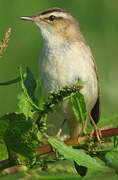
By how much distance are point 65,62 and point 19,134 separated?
1556mm

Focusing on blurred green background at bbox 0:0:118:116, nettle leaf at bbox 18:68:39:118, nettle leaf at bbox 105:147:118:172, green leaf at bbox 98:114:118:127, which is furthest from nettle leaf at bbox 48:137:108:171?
blurred green background at bbox 0:0:118:116

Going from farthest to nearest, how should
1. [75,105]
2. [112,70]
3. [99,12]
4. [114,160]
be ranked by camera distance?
[99,12] < [112,70] < [75,105] < [114,160]

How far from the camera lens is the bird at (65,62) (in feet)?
8.63

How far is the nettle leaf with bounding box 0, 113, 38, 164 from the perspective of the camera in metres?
1.12

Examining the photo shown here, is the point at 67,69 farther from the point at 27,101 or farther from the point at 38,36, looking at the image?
the point at 38,36

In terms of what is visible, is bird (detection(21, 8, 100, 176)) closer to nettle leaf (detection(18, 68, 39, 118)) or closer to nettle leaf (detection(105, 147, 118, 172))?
nettle leaf (detection(18, 68, 39, 118))

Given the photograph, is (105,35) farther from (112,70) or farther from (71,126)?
(71,126)

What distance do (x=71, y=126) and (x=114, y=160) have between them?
Result: 2.18 m

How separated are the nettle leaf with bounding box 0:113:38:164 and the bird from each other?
3.99ft

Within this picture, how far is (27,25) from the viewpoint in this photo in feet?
13.7

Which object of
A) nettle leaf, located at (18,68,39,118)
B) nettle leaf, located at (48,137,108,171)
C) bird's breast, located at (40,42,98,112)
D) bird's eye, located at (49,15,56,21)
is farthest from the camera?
bird's eye, located at (49,15,56,21)

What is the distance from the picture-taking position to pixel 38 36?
13.1ft

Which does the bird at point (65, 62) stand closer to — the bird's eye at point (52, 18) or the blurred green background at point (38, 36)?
the bird's eye at point (52, 18)

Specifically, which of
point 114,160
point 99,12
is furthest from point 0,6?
point 114,160
